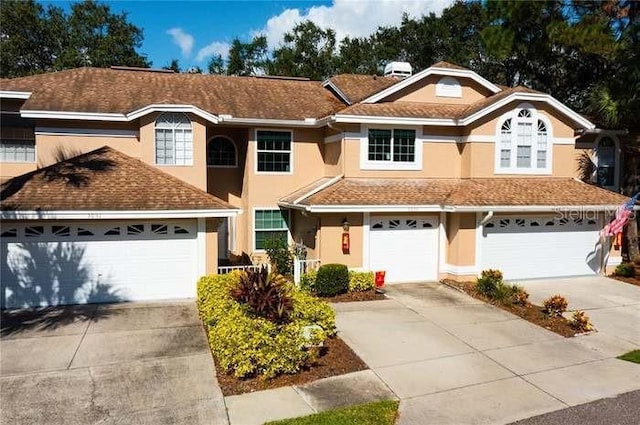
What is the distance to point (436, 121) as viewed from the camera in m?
17.0

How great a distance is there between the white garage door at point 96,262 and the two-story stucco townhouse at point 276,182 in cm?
4

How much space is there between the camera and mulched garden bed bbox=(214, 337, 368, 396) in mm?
8672

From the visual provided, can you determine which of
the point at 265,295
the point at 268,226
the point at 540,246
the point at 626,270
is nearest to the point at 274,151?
the point at 268,226

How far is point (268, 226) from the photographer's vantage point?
18375 millimetres

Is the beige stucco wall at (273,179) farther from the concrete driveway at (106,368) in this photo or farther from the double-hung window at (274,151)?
the concrete driveway at (106,368)

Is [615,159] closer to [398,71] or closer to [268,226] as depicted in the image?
[398,71]

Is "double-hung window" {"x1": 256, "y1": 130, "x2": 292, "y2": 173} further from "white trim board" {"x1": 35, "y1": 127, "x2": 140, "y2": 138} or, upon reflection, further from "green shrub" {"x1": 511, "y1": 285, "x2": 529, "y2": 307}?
"green shrub" {"x1": 511, "y1": 285, "x2": 529, "y2": 307}

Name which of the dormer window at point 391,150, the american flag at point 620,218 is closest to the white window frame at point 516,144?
the american flag at point 620,218

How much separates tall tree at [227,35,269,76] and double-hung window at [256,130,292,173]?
72.6 ft

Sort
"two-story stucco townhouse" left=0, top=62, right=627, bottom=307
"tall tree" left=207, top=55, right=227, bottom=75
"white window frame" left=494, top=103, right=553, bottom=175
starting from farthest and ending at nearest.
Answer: "tall tree" left=207, top=55, right=227, bottom=75 < "white window frame" left=494, top=103, right=553, bottom=175 < "two-story stucco townhouse" left=0, top=62, right=627, bottom=307

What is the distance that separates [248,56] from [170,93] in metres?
22.0

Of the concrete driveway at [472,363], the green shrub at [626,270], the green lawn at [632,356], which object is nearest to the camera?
the concrete driveway at [472,363]

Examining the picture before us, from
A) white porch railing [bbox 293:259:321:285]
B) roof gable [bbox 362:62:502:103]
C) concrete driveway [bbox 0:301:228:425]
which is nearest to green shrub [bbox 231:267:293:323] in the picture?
concrete driveway [bbox 0:301:228:425]

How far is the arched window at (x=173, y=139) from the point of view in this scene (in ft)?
53.3
